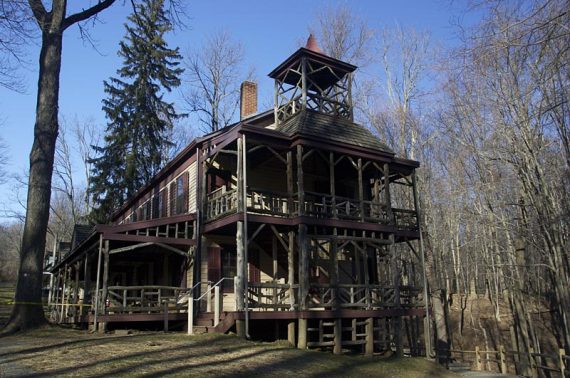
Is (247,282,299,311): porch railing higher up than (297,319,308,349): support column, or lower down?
higher up

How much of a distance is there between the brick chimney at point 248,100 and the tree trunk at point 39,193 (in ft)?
31.8

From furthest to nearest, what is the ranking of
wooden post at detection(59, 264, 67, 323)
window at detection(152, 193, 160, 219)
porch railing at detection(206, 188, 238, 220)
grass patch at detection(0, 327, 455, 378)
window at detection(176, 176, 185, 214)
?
window at detection(152, 193, 160, 219), wooden post at detection(59, 264, 67, 323), window at detection(176, 176, 185, 214), porch railing at detection(206, 188, 238, 220), grass patch at detection(0, 327, 455, 378)

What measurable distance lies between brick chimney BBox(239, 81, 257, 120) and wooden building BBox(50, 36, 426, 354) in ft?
7.31

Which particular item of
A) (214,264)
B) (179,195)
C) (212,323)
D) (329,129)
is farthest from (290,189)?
(179,195)

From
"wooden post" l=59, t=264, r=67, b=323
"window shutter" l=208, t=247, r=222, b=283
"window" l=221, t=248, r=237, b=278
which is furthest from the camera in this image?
"wooden post" l=59, t=264, r=67, b=323

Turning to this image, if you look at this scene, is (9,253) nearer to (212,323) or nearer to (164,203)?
(164,203)

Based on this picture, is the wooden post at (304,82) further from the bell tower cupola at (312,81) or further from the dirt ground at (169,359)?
the dirt ground at (169,359)

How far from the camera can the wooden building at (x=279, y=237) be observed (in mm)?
16344

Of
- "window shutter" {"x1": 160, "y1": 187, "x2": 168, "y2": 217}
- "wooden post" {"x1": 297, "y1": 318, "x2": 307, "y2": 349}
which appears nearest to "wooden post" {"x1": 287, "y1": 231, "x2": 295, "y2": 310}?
"wooden post" {"x1": 297, "y1": 318, "x2": 307, "y2": 349}

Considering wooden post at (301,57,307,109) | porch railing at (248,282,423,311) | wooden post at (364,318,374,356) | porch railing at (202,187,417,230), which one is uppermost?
Result: wooden post at (301,57,307,109)

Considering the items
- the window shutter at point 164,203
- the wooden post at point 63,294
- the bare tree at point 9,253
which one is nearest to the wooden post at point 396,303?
the window shutter at point 164,203

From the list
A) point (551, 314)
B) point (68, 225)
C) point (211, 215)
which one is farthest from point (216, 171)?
point (68, 225)

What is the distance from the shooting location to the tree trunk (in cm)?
1490

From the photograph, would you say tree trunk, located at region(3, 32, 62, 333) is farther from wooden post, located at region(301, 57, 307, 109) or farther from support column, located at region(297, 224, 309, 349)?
wooden post, located at region(301, 57, 307, 109)
